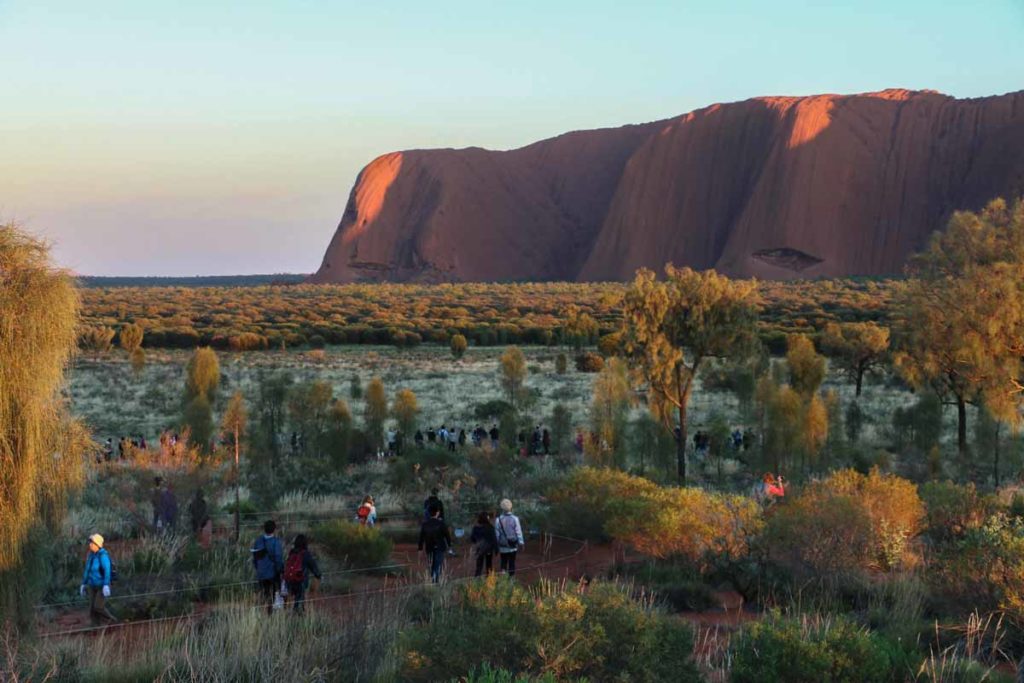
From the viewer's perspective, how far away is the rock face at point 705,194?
96.9 m

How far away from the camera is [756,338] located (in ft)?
60.8

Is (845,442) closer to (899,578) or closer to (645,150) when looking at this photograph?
(899,578)

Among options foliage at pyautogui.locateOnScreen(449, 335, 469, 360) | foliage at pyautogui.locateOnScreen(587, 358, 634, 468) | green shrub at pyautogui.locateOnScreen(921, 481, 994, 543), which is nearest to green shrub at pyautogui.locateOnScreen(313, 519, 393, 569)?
green shrub at pyautogui.locateOnScreen(921, 481, 994, 543)

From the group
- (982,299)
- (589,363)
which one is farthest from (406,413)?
(589,363)

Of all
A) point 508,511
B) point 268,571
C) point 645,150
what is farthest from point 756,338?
point 645,150

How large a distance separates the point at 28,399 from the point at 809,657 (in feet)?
18.4

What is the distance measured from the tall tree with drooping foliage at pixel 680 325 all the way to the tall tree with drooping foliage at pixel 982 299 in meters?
3.58

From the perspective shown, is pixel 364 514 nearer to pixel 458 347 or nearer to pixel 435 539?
pixel 435 539

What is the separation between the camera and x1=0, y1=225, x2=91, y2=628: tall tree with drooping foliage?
6.77 m

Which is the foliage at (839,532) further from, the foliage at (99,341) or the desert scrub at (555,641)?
the foliage at (99,341)

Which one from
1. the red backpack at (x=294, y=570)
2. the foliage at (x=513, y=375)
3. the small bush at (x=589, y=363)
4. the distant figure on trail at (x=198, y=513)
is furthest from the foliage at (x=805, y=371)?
the red backpack at (x=294, y=570)

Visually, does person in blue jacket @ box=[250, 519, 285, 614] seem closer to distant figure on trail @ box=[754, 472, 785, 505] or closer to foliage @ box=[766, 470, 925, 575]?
foliage @ box=[766, 470, 925, 575]

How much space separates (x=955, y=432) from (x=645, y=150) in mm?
95085

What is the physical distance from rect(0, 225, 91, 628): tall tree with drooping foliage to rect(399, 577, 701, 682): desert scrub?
11.1 ft
